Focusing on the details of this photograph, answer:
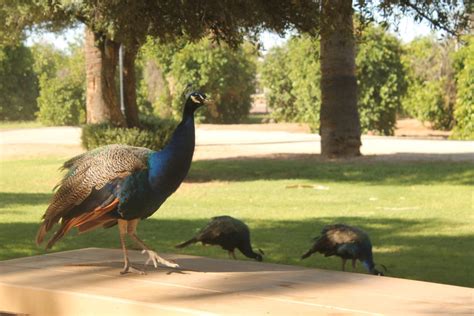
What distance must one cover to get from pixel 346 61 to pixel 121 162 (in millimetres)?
15338

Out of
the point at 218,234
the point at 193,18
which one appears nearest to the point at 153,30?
the point at 193,18

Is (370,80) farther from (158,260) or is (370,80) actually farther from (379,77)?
(158,260)

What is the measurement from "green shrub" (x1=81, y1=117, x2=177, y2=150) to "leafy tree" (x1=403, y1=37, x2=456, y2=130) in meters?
14.8

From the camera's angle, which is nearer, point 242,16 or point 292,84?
point 242,16

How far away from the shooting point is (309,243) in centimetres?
1051

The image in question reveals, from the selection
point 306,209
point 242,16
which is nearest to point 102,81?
point 306,209

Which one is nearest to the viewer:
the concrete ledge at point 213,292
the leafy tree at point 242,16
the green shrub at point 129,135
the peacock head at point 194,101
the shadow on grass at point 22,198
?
the concrete ledge at point 213,292

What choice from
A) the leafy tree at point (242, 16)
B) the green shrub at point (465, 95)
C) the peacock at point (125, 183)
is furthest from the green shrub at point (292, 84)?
the peacock at point (125, 183)

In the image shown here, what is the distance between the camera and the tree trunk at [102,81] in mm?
19603

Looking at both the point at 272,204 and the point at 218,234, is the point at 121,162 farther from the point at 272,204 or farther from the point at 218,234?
the point at 272,204

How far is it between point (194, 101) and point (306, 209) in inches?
325

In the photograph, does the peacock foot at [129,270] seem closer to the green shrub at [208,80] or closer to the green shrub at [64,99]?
the green shrub at [208,80]

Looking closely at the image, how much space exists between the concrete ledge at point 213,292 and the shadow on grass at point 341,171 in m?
11.6

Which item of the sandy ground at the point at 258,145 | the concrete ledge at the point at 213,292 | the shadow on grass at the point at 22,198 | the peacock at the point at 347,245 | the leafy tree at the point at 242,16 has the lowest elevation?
the shadow on grass at the point at 22,198
